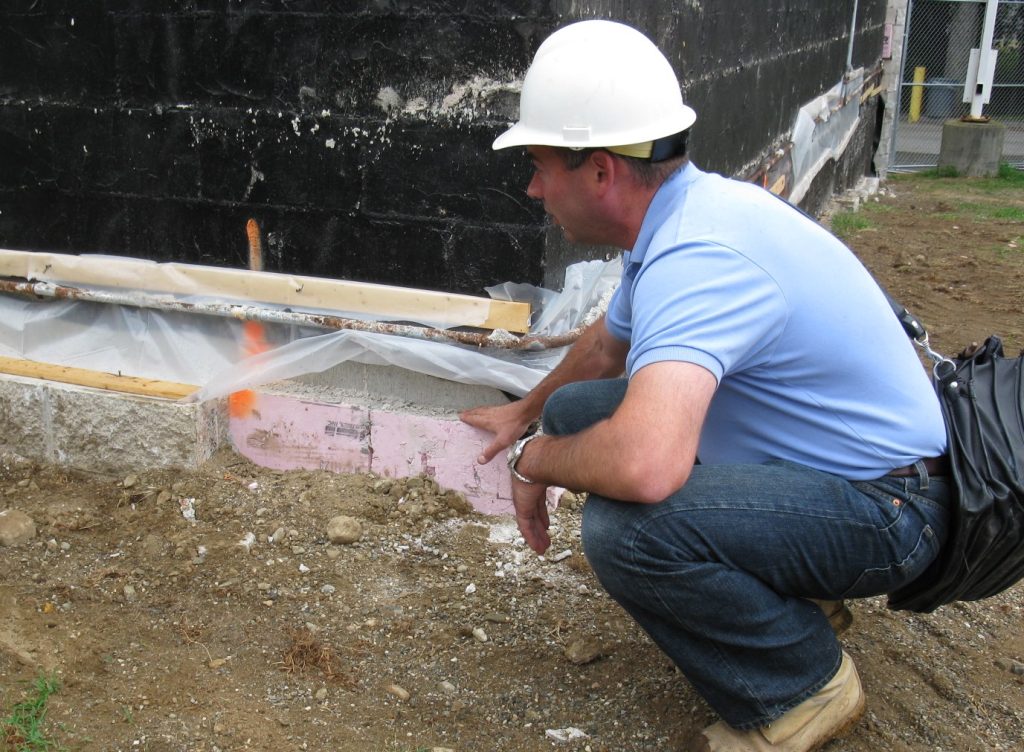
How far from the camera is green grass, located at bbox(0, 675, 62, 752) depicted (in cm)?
233

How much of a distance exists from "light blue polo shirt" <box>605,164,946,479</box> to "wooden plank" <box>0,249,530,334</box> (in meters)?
1.01

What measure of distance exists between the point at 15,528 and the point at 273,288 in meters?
1.07

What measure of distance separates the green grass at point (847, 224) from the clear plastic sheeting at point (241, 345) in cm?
568

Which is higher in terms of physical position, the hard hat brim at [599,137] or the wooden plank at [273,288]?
the hard hat brim at [599,137]

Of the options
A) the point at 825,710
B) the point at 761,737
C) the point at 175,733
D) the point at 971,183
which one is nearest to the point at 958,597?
the point at 825,710

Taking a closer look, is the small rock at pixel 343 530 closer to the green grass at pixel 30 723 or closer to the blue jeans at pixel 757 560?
the green grass at pixel 30 723

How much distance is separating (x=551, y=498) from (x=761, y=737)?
120 cm

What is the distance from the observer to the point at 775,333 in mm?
2053

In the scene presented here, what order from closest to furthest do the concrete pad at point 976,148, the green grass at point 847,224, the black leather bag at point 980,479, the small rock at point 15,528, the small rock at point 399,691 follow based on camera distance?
the black leather bag at point 980,479
the small rock at point 399,691
the small rock at point 15,528
the green grass at point 847,224
the concrete pad at point 976,148

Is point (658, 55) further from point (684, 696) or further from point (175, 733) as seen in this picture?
point (175, 733)

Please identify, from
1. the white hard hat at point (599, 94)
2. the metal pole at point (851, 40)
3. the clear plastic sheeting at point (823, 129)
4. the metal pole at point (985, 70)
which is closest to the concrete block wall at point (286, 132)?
the white hard hat at point (599, 94)

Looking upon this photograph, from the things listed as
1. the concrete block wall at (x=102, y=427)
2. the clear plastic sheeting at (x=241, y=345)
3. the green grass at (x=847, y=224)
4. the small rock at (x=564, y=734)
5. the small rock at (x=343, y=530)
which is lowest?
the green grass at (x=847, y=224)

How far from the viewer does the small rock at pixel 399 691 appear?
258cm

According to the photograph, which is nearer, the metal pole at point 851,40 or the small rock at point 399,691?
the small rock at point 399,691
